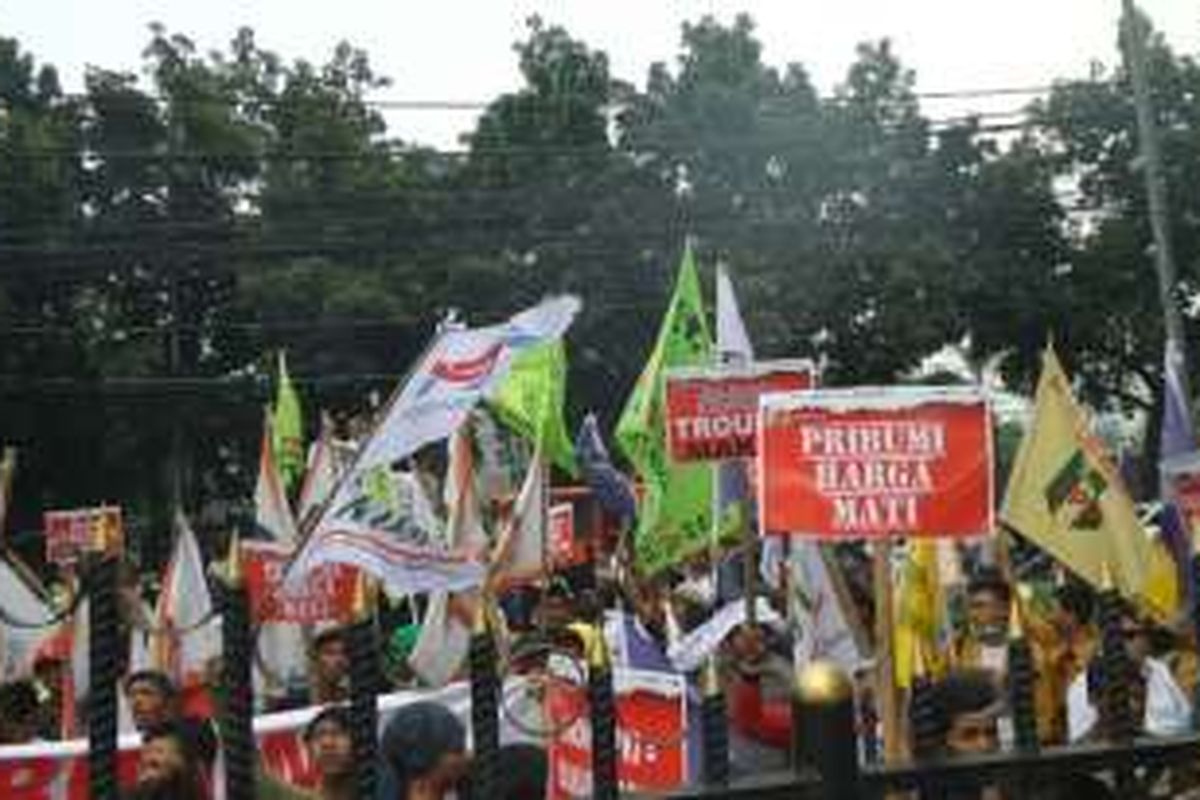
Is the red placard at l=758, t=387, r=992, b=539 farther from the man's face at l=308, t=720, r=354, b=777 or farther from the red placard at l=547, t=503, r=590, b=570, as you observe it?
the red placard at l=547, t=503, r=590, b=570

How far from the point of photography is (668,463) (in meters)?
10.7

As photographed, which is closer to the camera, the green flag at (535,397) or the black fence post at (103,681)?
the black fence post at (103,681)

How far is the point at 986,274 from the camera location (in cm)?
3953

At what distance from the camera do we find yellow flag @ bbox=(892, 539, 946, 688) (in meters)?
8.30

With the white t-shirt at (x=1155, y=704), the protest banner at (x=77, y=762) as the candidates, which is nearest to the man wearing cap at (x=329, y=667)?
the protest banner at (x=77, y=762)

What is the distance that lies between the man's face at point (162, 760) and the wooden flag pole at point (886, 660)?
6.38 feet

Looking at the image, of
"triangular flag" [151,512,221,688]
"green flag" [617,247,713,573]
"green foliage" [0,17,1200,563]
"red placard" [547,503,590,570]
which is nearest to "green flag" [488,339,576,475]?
"green flag" [617,247,713,573]

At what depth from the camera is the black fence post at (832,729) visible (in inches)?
102

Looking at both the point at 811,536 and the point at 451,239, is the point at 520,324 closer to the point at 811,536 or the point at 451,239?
the point at 811,536

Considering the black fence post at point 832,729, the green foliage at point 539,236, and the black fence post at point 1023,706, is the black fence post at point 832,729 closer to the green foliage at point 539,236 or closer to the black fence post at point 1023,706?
the black fence post at point 1023,706

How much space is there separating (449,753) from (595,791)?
1127mm

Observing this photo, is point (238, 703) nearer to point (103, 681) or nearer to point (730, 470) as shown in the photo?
point (103, 681)

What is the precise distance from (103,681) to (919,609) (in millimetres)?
5675

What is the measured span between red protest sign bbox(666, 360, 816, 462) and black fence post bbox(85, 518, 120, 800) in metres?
6.67
